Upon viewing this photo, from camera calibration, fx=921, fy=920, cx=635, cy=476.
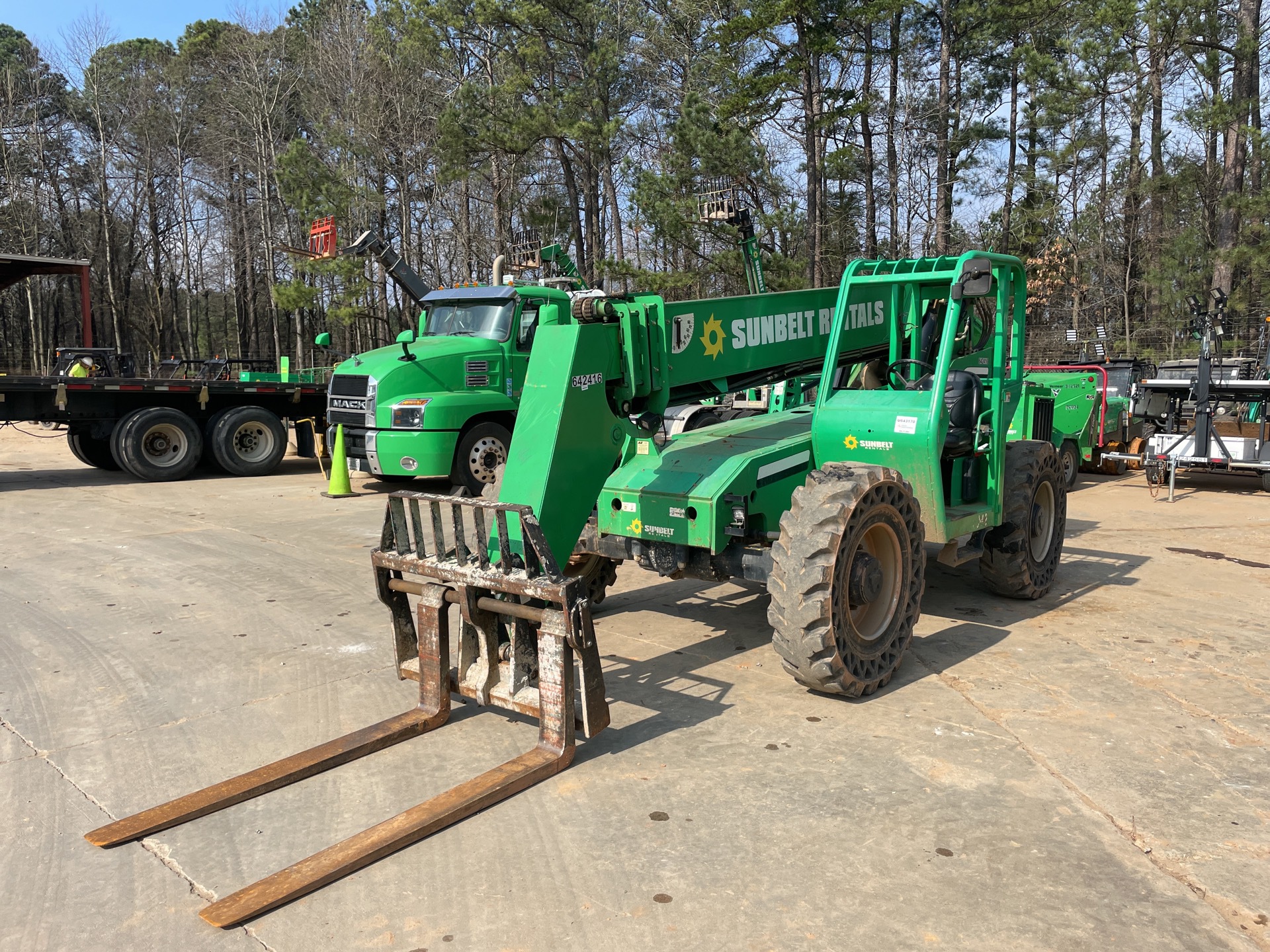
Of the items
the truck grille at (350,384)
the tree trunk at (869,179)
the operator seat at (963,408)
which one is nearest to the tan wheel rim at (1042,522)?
the operator seat at (963,408)

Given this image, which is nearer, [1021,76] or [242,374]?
[242,374]

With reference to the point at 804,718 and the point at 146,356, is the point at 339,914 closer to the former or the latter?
the point at 804,718

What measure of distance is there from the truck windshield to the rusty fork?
8.34m

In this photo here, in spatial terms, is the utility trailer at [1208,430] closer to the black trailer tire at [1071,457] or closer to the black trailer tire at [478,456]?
the black trailer tire at [1071,457]

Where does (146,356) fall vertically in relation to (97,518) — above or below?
above

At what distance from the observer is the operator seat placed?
6.28 meters

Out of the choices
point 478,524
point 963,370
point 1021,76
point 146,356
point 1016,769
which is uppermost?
point 1021,76

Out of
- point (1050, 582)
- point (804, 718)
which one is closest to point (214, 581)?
point (804, 718)

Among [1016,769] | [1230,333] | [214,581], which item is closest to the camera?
[1016,769]

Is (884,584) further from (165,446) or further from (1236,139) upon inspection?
(1236,139)

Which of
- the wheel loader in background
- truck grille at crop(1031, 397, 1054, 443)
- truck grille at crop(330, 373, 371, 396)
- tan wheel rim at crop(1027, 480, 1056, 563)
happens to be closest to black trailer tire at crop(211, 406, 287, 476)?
truck grille at crop(330, 373, 371, 396)

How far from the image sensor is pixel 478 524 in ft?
14.1

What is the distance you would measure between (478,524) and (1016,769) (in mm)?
2702

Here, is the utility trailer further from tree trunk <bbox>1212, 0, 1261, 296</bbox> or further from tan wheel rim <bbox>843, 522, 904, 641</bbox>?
Result: tree trunk <bbox>1212, 0, 1261, 296</bbox>
